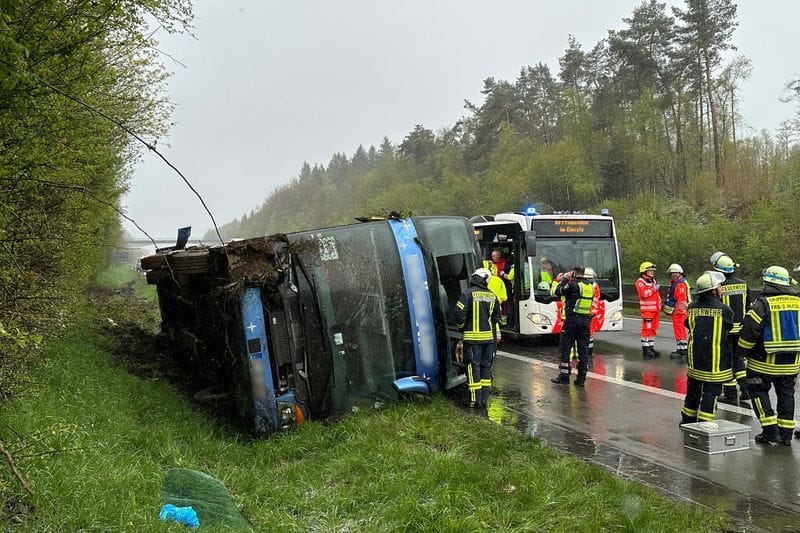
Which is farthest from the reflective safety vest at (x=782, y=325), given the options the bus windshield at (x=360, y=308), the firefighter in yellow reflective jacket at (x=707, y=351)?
the bus windshield at (x=360, y=308)

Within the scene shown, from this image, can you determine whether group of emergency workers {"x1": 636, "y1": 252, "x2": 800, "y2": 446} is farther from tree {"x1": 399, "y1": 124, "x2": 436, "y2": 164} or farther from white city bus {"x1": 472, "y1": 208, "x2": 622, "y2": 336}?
tree {"x1": 399, "y1": 124, "x2": 436, "y2": 164}

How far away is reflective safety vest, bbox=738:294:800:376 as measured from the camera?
5.72m

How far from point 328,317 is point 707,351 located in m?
3.75

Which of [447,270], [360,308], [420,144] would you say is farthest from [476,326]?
[420,144]

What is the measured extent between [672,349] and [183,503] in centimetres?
971

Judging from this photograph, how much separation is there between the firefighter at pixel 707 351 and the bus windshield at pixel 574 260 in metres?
5.13

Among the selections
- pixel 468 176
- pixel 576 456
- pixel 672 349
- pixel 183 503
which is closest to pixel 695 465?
pixel 576 456

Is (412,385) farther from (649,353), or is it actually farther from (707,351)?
(649,353)

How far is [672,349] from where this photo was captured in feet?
36.5

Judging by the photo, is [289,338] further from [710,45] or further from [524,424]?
[710,45]

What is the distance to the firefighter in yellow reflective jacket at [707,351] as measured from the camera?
586cm

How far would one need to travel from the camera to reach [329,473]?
4875mm

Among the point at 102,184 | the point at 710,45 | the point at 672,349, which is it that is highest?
the point at 710,45

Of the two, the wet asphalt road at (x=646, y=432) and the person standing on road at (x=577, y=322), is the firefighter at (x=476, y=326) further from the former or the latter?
the person standing on road at (x=577, y=322)
